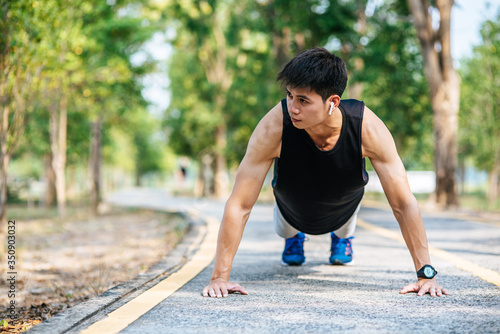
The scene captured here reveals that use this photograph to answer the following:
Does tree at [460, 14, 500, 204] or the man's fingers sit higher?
tree at [460, 14, 500, 204]

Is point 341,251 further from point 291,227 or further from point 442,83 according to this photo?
point 442,83

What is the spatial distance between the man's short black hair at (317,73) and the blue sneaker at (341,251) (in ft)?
6.00

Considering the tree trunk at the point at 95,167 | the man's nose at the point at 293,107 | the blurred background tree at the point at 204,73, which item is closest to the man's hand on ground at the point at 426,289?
the man's nose at the point at 293,107

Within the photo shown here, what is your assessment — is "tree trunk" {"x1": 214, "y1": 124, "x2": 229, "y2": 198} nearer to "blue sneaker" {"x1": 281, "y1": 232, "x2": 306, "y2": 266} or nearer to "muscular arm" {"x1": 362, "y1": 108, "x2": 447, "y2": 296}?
"blue sneaker" {"x1": 281, "y1": 232, "x2": 306, "y2": 266}

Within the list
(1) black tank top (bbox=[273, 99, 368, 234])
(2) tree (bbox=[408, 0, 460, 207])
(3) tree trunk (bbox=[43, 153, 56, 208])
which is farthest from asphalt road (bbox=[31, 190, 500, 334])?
(3) tree trunk (bbox=[43, 153, 56, 208])

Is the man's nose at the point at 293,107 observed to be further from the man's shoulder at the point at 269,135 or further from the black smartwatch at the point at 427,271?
the black smartwatch at the point at 427,271

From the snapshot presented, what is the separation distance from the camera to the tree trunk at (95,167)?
52.5 feet

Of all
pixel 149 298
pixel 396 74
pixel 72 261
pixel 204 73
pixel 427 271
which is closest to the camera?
pixel 427 271

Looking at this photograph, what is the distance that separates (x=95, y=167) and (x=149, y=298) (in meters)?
13.5

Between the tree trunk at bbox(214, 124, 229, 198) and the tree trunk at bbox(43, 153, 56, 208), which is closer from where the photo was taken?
the tree trunk at bbox(43, 153, 56, 208)

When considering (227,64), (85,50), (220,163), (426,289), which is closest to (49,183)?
(220,163)

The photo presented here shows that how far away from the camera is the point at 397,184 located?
329 cm

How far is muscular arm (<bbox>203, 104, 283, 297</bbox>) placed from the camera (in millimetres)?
3303

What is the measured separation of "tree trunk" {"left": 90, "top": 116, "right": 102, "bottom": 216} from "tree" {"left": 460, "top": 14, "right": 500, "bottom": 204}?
40.6 feet
